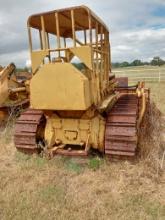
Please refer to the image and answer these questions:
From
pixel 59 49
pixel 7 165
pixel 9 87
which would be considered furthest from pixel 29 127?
pixel 9 87

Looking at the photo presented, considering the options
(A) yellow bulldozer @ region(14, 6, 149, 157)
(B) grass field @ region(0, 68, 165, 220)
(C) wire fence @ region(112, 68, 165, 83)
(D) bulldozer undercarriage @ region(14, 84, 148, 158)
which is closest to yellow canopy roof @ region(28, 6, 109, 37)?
(A) yellow bulldozer @ region(14, 6, 149, 157)

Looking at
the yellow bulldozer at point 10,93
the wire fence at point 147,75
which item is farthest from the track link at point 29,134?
the wire fence at point 147,75

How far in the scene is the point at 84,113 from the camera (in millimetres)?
4258

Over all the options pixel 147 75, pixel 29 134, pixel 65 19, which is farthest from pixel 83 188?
pixel 147 75

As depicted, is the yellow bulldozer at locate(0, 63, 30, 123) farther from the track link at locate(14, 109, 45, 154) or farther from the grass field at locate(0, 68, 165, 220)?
the grass field at locate(0, 68, 165, 220)

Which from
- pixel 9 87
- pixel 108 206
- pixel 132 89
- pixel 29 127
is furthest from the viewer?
pixel 9 87

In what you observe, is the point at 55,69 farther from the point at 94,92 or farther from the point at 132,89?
the point at 132,89

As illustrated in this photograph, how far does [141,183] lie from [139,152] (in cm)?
84

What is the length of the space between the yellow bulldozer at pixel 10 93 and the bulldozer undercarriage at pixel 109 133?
1.88 m

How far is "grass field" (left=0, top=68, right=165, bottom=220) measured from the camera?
312 cm

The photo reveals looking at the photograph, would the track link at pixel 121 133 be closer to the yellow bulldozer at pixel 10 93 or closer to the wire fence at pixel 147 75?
the yellow bulldozer at pixel 10 93

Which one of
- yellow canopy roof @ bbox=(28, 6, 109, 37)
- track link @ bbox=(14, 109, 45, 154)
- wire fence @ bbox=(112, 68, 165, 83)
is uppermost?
yellow canopy roof @ bbox=(28, 6, 109, 37)

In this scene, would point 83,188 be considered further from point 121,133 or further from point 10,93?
point 10,93

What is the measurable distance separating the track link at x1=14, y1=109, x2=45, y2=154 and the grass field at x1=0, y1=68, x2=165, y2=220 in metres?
0.17
